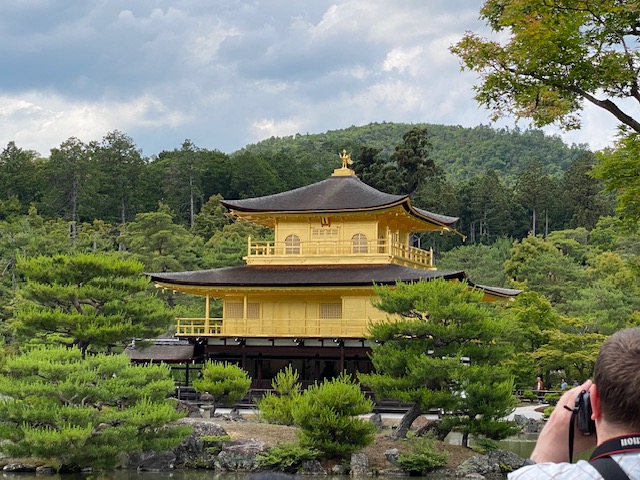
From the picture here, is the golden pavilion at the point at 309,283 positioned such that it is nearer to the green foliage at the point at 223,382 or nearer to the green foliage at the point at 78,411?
the green foliage at the point at 223,382

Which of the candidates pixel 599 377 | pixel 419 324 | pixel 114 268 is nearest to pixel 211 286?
pixel 114 268

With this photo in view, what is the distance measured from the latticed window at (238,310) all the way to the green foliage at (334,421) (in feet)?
30.0

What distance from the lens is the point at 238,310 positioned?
26531 millimetres

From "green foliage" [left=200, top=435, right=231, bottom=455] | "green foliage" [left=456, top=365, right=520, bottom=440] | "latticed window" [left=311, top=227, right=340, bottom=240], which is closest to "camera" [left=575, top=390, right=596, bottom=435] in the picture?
"green foliage" [left=456, top=365, right=520, bottom=440]

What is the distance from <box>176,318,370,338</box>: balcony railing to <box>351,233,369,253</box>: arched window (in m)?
2.25

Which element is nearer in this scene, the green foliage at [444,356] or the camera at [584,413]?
the camera at [584,413]

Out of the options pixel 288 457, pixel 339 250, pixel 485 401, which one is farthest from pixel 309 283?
pixel 288 457

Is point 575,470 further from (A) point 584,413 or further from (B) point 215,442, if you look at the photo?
(B) point 215,442

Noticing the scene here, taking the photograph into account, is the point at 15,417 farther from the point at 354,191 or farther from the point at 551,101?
the point at 354,191

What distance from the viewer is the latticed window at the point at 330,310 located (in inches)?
998

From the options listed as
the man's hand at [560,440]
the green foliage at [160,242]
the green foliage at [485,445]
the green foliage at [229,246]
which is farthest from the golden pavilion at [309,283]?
the man's hand at [560,440]

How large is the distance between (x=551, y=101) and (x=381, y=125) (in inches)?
4046

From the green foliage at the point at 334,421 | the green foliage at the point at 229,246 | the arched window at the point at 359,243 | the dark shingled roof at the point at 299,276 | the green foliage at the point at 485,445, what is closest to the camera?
the green foliage at the point at 334,421

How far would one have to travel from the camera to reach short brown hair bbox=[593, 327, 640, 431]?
201 cm
